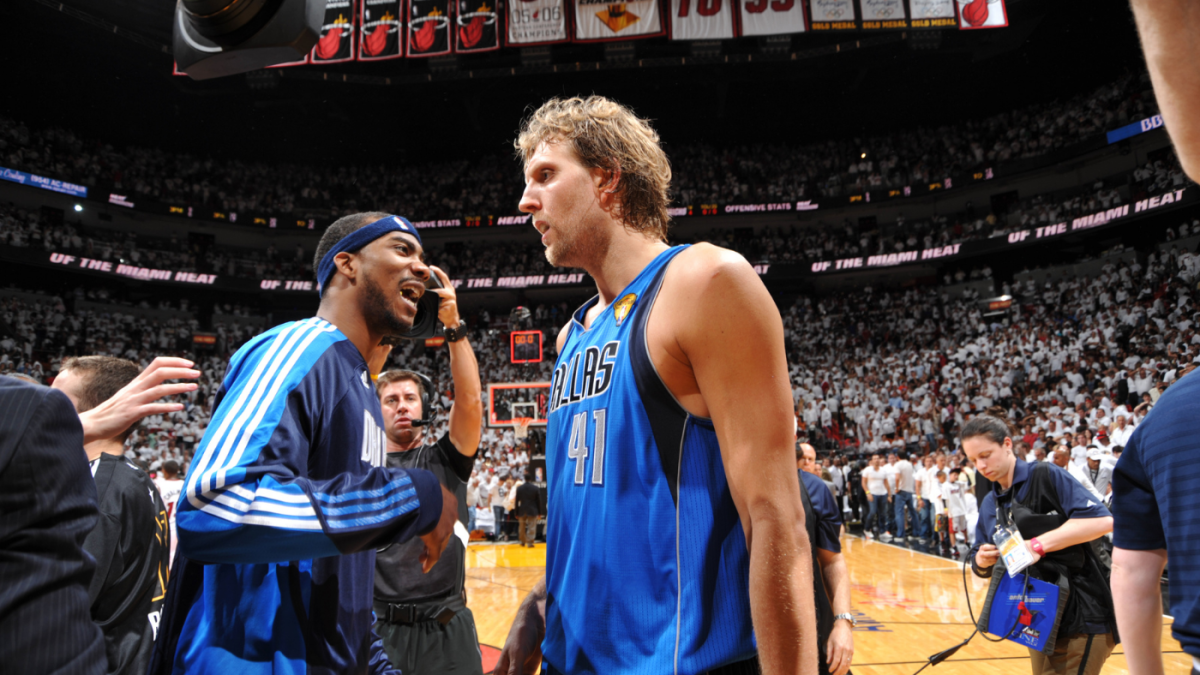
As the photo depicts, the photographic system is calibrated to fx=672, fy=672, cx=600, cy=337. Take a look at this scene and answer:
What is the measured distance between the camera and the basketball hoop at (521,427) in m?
17.1

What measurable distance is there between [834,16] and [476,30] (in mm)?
8927

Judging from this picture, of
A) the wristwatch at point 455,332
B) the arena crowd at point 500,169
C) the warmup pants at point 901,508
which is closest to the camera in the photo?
the wristwatch at point 455,332

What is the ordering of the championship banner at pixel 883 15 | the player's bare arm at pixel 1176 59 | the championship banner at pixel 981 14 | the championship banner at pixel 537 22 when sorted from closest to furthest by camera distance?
the player's bare arm at pixel 1176 59 < the championship banner at pixel 981 14 < the championship banner at pixel 883 15 < the championship banner at pixel 537 22

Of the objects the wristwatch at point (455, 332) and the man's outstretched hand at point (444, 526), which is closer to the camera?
the man's outstretched hand at point (444, 526)

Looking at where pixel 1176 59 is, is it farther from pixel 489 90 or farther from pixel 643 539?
pixel 489 90

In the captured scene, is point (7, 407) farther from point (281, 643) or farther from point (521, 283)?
point (521, 283)

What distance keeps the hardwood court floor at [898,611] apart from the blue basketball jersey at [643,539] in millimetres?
5628

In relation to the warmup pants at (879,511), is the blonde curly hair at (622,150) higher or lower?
higher

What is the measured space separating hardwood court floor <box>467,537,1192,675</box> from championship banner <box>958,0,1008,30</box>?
40.7 feet

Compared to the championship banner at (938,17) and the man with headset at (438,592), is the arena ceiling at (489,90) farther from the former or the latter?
the man with headset at (438,592)

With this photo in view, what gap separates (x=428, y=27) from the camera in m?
17.0

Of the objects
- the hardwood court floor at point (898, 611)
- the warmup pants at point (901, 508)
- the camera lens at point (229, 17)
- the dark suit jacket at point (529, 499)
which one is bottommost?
the hardwood court floor at point (898, 611)

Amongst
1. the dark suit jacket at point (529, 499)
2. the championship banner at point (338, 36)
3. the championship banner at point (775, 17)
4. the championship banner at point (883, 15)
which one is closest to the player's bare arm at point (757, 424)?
the dark suit jacket at point (529, 499)

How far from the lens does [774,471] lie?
1290 mm
